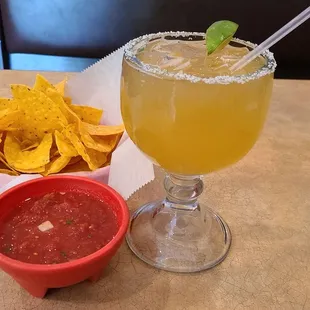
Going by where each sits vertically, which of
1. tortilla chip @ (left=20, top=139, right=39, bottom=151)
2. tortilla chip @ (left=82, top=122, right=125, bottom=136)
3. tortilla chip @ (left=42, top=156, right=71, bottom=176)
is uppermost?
tortilla chip @ (left=82, top=122, right=125, bottom=136)

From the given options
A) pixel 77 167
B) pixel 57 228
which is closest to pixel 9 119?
pixel 77 167

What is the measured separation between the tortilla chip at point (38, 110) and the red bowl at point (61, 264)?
0.52ft

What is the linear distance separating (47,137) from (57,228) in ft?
0.85

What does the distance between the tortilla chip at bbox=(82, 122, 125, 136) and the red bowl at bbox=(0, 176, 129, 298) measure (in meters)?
0.16

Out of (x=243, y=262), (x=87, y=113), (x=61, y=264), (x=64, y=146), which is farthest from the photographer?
(x=87, y=113)

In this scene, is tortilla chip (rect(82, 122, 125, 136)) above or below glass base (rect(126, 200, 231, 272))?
above

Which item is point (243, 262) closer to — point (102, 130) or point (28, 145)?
point (102, 130)

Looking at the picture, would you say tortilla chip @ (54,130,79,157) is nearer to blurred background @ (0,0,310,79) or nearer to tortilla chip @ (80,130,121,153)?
tortilla chip @ (80,130,121,153)

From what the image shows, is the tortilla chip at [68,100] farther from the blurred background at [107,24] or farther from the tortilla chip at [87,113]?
the blurred background at [107,24]

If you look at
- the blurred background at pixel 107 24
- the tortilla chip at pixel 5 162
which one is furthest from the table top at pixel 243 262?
the blurred background at pixel 107 24

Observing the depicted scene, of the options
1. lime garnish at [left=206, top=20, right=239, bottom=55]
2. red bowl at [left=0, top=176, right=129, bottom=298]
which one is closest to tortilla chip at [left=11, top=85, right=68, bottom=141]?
red bowl at [left=0, top=176, right=129, bottom=298]

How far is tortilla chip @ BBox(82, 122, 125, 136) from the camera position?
0.92 m

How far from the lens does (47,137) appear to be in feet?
2.99

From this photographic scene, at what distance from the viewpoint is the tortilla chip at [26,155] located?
864mm
